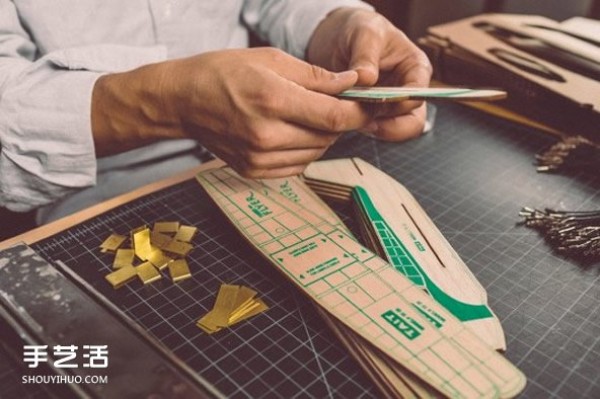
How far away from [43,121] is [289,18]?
0.64 m

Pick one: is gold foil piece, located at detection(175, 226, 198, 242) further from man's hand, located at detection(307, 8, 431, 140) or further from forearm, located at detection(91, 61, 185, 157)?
man's hand, located at detection(307, 8, 431, 140)

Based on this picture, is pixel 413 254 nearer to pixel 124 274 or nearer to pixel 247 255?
pixel 247 255

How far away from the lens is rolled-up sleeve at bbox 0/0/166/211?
865 mm

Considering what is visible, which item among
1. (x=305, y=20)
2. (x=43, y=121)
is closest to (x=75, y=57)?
(x=43, y=121)

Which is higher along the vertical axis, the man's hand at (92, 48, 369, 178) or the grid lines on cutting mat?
the man's hand at (92, 48, 369, 178)

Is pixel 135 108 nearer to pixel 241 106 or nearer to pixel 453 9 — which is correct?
pixel 241 106

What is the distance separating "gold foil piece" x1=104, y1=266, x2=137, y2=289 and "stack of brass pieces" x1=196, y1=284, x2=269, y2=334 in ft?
0.43

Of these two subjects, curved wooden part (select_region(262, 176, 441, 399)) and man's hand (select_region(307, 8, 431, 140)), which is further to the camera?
man's hand (select_region(307, 8, 431, 140))

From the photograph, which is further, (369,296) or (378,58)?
(378,58)

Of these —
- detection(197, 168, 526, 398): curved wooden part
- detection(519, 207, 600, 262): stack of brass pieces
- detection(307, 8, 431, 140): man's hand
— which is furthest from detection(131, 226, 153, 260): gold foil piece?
detection(519, 207, 600, 262): stack of brass pieces

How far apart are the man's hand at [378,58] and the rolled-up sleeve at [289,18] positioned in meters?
0.03

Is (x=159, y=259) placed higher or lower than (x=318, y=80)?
lower

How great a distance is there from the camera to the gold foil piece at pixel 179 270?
79 cm

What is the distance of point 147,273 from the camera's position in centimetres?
79
